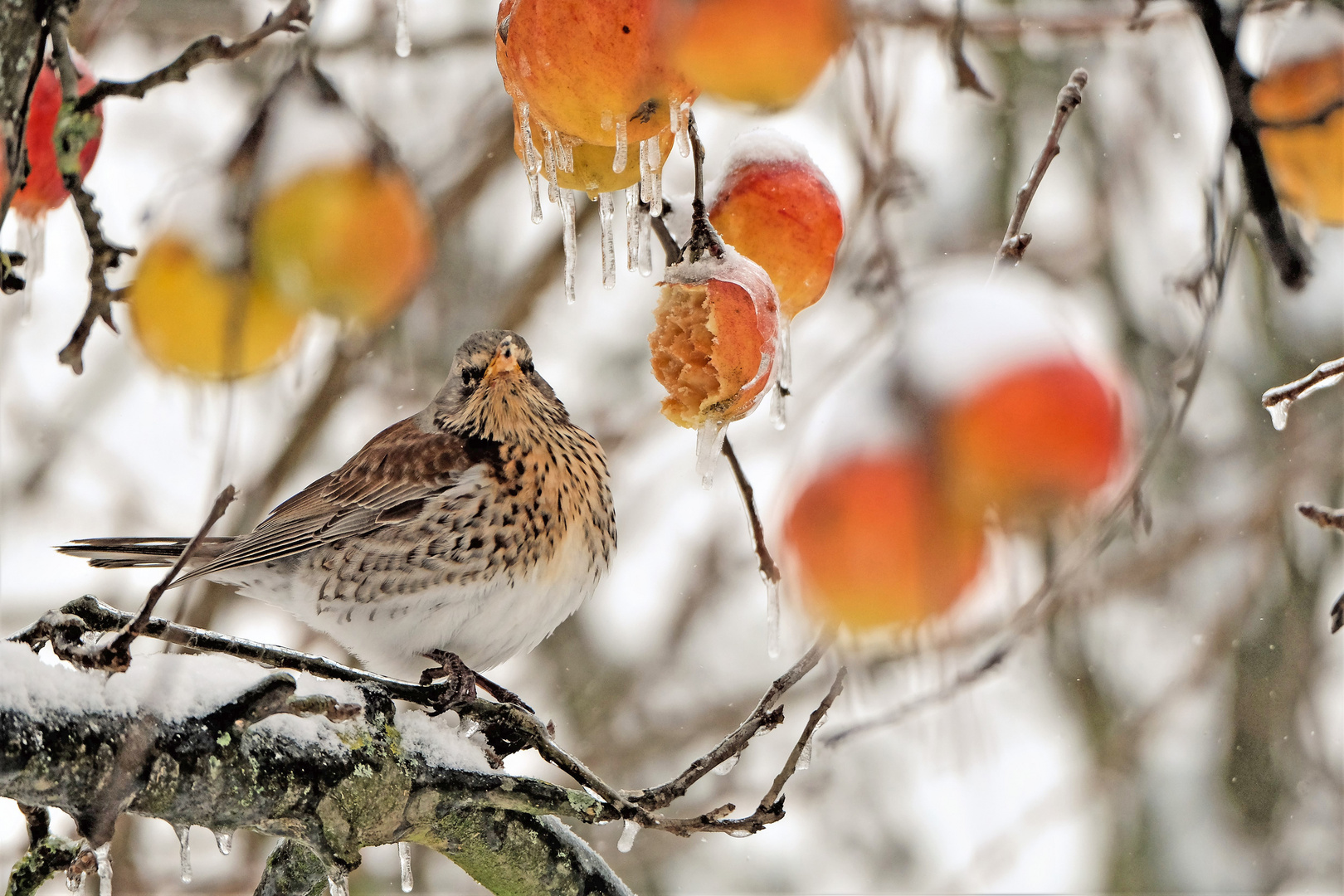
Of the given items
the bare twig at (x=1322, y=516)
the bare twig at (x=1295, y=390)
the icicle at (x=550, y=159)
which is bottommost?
the bare twig at (x=1322, y=516)

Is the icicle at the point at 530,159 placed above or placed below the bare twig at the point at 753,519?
above

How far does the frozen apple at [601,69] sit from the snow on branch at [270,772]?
65cm

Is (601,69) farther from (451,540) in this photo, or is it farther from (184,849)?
(451,540)

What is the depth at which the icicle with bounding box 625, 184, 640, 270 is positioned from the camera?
119cm

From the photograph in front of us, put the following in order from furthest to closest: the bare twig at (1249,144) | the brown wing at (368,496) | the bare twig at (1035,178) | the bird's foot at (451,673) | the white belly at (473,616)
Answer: the brown wing at (368,496) → the white belly at (473,616) → the bird's foot at (451,673) → the bare twig at (1035,178) → the bare twig at (1249,144)

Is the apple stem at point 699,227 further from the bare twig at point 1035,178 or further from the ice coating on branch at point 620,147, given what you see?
the bare twig at point 1035,178

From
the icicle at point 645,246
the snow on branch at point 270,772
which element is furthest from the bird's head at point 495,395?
the icicle at point 645,246

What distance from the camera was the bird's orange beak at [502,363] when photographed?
2.77m

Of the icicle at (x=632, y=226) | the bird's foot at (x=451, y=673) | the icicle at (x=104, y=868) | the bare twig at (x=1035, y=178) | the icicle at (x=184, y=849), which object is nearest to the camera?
the bare twig at (x=1035, y=178)

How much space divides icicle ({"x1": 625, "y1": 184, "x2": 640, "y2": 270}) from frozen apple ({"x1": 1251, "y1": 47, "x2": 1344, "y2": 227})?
588 millimetres

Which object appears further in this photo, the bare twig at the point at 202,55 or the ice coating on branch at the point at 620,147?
the bare twig at the point at 202,55

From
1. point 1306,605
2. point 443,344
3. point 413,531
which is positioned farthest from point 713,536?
point 413,531

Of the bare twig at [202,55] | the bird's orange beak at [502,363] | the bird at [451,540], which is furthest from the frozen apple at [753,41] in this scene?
the bird's orange beak at [502,363]

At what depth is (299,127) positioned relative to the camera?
1.41m
